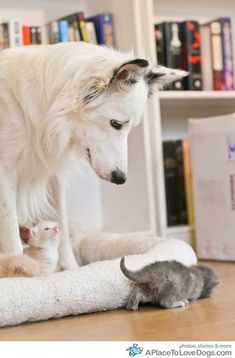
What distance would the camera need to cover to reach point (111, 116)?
1804mm

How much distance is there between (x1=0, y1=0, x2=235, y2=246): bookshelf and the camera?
2523 mm

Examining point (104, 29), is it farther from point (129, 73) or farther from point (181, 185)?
point (129, 73)

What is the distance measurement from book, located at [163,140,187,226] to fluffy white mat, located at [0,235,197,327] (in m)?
1.06

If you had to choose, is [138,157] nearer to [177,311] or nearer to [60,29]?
[60,29]

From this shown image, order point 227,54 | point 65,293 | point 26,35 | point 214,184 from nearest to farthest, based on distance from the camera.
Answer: point 65,293 → point 214,184 → point 26,35 → point 227,54

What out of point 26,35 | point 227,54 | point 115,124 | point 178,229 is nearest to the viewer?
point 115,124

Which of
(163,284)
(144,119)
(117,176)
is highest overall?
(144,119)

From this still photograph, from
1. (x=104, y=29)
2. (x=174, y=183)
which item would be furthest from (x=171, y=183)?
(x=104, y=29)

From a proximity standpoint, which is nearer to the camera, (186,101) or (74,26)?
(74,26)

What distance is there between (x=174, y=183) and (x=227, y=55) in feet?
2.00

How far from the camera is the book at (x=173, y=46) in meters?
Result: 2.69

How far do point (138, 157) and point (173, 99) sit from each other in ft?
1.04

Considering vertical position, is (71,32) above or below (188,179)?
above

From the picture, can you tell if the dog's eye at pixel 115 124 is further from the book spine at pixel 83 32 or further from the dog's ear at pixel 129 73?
the book spine at pixel 83 32
